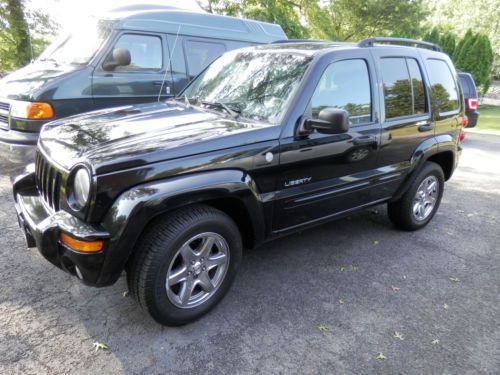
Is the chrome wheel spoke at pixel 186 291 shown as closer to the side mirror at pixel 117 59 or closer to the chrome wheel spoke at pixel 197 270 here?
the chrome wheel spoke at pixel 197 270

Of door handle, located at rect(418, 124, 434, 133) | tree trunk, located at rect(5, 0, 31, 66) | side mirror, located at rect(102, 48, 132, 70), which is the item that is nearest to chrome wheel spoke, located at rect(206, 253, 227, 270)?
door handle, located at rect(418, 124, 434, 133)

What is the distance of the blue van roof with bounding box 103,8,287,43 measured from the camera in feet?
18.2

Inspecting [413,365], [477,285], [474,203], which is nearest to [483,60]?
[474,203]

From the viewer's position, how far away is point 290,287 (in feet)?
10.3

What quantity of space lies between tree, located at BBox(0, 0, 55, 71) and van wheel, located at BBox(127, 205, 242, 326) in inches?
490

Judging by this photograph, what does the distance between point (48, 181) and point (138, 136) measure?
2.26ft

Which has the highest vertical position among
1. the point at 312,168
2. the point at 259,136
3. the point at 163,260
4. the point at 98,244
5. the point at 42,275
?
the point at 259,136

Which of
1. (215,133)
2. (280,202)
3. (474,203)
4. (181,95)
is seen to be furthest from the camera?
(474,203)

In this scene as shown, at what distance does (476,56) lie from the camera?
71.4 feet

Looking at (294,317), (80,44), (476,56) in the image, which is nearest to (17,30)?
(80,44)

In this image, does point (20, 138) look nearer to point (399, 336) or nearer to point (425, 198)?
point (399, 336)

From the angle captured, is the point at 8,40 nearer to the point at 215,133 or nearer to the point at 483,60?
the point at 215,133

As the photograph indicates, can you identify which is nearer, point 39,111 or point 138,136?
point 138,136

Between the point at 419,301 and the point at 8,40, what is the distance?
14622 millimetres
